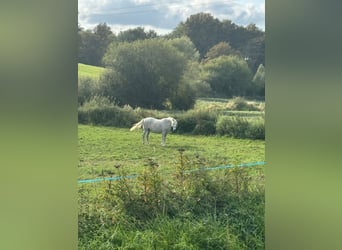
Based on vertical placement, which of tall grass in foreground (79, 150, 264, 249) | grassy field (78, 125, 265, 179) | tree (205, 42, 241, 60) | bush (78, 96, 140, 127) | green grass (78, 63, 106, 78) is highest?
tree (205, 42, 241, 60)

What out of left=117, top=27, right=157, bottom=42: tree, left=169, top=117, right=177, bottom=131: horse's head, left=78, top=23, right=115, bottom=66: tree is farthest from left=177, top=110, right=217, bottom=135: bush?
left=78, top=23, right=115, bottom=66: tree

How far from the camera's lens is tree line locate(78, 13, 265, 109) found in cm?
385

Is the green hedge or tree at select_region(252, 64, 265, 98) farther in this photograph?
the green hedge

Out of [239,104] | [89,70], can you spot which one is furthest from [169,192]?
[89,70]

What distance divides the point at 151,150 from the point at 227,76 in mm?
913

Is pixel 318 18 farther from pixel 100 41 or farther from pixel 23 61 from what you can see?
pixel 100 41

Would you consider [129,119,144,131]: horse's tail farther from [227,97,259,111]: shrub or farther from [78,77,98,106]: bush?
[227,97,259,111]: shrub

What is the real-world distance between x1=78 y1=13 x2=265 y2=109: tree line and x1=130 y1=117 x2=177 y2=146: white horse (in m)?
0.14

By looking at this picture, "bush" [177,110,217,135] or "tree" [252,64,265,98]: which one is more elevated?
"tree" [252,64,265,98]

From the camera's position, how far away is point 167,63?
12.9 ft

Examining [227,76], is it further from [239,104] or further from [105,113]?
[105,113]

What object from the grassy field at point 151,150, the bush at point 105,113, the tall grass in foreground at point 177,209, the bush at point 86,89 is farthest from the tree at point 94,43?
the tall grass in foreground at point 177,209

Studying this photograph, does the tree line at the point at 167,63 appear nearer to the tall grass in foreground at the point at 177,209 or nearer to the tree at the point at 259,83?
the tree at the point at 259,83

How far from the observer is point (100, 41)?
154 inches
